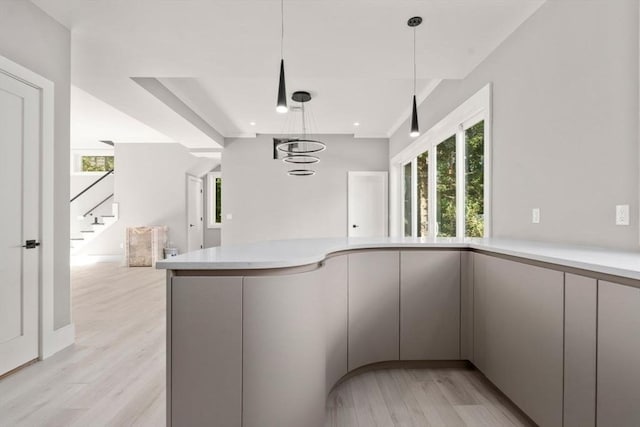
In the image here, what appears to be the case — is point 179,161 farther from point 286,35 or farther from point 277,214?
point 286,35

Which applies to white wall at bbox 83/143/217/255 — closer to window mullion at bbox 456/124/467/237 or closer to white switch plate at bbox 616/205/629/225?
window mullion at bbox 456/124/467/237

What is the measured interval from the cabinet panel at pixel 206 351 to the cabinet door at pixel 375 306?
997 mm

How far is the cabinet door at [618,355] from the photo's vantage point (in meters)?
1.14

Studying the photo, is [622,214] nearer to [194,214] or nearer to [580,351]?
[580,351]

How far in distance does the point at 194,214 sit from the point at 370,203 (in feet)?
15.7

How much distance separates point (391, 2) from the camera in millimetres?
2514

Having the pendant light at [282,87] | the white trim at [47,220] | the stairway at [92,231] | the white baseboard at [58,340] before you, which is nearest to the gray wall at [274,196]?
the stairway at [92,231]

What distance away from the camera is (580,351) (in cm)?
137

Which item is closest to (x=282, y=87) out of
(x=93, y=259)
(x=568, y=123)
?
(x=568, y=123)

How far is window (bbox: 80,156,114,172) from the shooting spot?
31.0 ft

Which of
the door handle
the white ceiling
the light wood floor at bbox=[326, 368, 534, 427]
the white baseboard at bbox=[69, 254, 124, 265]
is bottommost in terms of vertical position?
the white baseboard at bbox=[69, 254, 124, 265]

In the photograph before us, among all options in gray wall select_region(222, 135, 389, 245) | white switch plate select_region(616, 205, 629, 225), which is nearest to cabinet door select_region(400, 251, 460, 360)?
white switch plate select_region(616, 205, 629, 225)

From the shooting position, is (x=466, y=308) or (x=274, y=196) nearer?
(x=466, y=308)

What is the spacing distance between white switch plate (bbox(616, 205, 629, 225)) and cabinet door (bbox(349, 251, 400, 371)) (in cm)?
121
